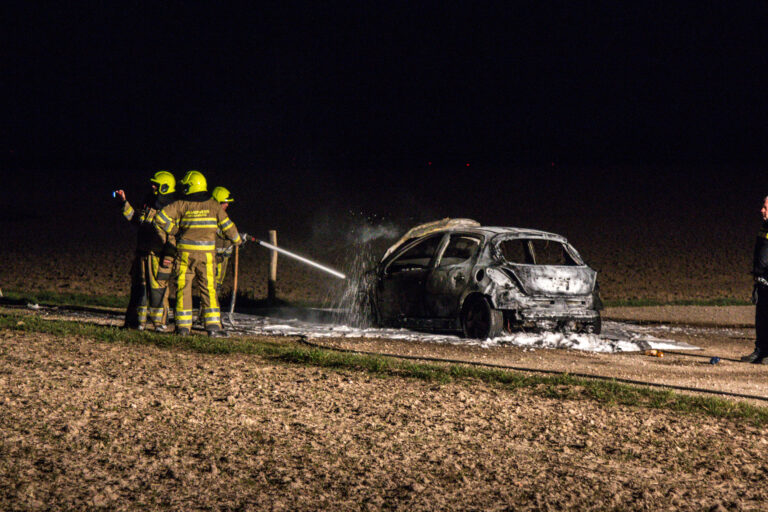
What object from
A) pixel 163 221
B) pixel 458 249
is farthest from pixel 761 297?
pixel 163 221

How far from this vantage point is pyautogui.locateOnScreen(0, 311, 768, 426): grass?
782 cm

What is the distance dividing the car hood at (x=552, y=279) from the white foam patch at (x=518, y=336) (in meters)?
0.62

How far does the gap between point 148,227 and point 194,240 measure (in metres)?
0.75

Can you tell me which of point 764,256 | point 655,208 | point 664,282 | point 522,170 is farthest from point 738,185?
point 764,256

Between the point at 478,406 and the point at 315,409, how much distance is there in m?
1.34

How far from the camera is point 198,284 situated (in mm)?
11117

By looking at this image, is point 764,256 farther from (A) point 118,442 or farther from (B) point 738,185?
(B) point 738,185

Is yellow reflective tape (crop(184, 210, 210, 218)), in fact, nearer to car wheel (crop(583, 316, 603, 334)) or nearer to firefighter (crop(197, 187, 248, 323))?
firefighter (crop(197, 187, 248, 323))

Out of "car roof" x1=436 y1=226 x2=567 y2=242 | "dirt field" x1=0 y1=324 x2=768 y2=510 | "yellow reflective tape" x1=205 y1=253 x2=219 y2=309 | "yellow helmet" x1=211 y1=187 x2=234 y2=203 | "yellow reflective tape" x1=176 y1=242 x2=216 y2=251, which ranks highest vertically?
"yellow helmet" x1=211 y1=187 x2=234 y2=203

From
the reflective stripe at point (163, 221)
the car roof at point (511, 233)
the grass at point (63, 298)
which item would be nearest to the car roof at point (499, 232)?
the car roof at point (511, 233)

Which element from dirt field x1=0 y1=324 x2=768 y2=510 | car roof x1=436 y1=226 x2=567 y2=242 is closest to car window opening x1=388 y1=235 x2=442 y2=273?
car roof x1=436 y1=226 x2=567 y2=242

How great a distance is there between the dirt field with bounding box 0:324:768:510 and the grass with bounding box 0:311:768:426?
304mm

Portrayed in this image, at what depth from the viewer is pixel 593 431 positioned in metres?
6.89

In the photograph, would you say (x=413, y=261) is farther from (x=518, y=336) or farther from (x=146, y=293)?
(x=146, y=293)
